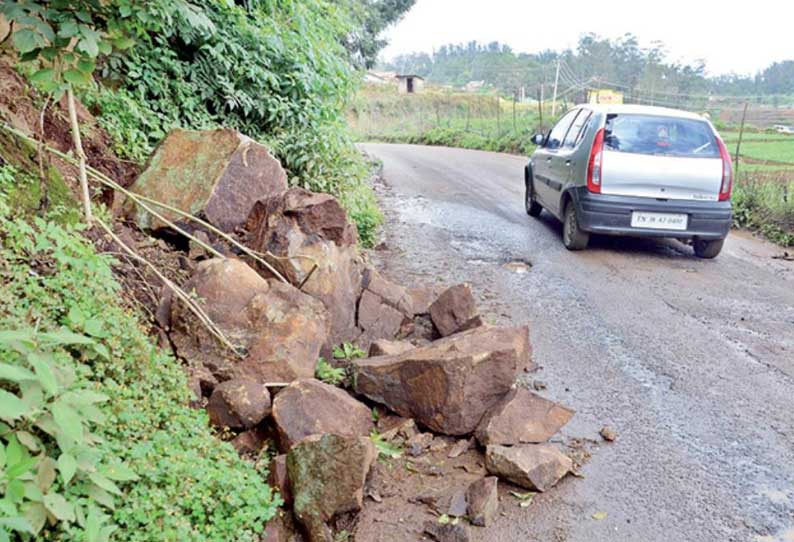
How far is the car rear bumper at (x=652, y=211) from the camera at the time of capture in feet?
21.6

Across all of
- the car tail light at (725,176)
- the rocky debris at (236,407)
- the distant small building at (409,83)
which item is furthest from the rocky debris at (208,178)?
the distant small building at (409,83)

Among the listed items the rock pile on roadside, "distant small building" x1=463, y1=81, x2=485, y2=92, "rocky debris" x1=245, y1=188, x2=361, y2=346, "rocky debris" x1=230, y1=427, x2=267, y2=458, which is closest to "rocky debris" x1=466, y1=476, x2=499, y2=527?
the rock pile on roadside

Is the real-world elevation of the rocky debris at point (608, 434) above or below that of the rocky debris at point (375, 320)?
below

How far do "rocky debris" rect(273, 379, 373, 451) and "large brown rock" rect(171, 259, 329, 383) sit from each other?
28cm

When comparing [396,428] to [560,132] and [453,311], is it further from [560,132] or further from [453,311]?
[560,132]

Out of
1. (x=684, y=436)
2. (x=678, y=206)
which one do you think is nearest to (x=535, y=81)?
(x=678, y=206)

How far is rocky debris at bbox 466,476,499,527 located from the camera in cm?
262

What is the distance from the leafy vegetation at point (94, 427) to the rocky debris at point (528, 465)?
3.62ft

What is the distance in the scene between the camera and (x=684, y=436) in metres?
3.31

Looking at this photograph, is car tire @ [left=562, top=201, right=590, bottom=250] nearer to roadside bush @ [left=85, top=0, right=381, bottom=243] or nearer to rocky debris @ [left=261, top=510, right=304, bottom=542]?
roadside bush @ [left=85, top=0, right=381, bottom=243]

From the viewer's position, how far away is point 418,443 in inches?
125

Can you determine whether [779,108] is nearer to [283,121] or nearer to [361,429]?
[283,121]

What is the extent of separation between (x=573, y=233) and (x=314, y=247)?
157 inches

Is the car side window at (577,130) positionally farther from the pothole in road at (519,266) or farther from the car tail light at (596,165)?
the pothole in road at (519,266)
